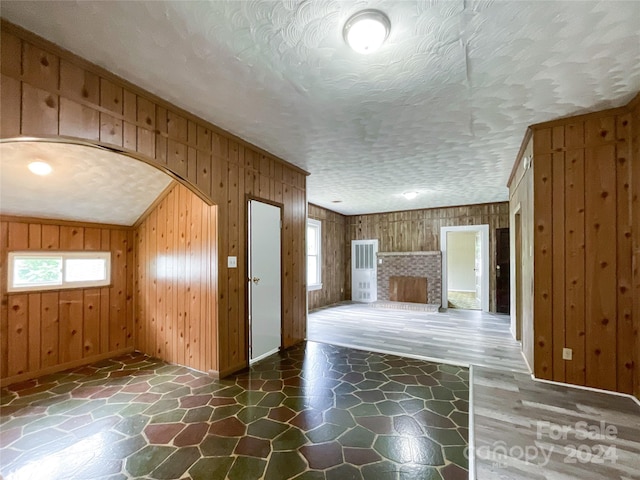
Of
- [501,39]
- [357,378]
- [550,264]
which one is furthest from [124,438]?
[550,264]

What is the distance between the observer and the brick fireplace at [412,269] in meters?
7.43

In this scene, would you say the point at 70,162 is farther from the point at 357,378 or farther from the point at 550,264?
the point at 550,264

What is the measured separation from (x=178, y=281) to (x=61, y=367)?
1.63 metres

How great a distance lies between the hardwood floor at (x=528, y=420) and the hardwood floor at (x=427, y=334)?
0.02 m

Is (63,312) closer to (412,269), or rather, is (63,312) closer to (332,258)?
(332,258)

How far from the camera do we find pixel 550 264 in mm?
2949

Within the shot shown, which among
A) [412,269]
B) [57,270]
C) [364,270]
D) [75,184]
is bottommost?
[364,270]

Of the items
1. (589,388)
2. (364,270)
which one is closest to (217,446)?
(589,388)

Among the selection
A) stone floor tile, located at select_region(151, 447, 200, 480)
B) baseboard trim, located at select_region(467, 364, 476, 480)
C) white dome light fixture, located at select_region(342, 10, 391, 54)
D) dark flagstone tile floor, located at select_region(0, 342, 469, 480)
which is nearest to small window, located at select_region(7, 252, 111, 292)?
dark flagstone tile floor, located at select_region(0, 342, 469, 480)

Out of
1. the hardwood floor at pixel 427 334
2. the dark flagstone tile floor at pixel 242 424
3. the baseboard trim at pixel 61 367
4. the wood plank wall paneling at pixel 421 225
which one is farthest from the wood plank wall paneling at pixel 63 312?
the wood plank wall paneling at pixel 421 225

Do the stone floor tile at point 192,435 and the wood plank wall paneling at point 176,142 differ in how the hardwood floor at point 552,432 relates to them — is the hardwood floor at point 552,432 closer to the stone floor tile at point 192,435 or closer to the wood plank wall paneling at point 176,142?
the stone floor tile at point 192,435

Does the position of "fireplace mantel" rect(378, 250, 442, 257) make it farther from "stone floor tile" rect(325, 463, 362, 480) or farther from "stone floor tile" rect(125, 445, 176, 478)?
"stone floor tile" rect(125, 445, 176, 478)

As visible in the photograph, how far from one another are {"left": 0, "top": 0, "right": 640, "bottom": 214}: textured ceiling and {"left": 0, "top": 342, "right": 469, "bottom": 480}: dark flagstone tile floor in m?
2.73

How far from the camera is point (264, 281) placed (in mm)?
3744
